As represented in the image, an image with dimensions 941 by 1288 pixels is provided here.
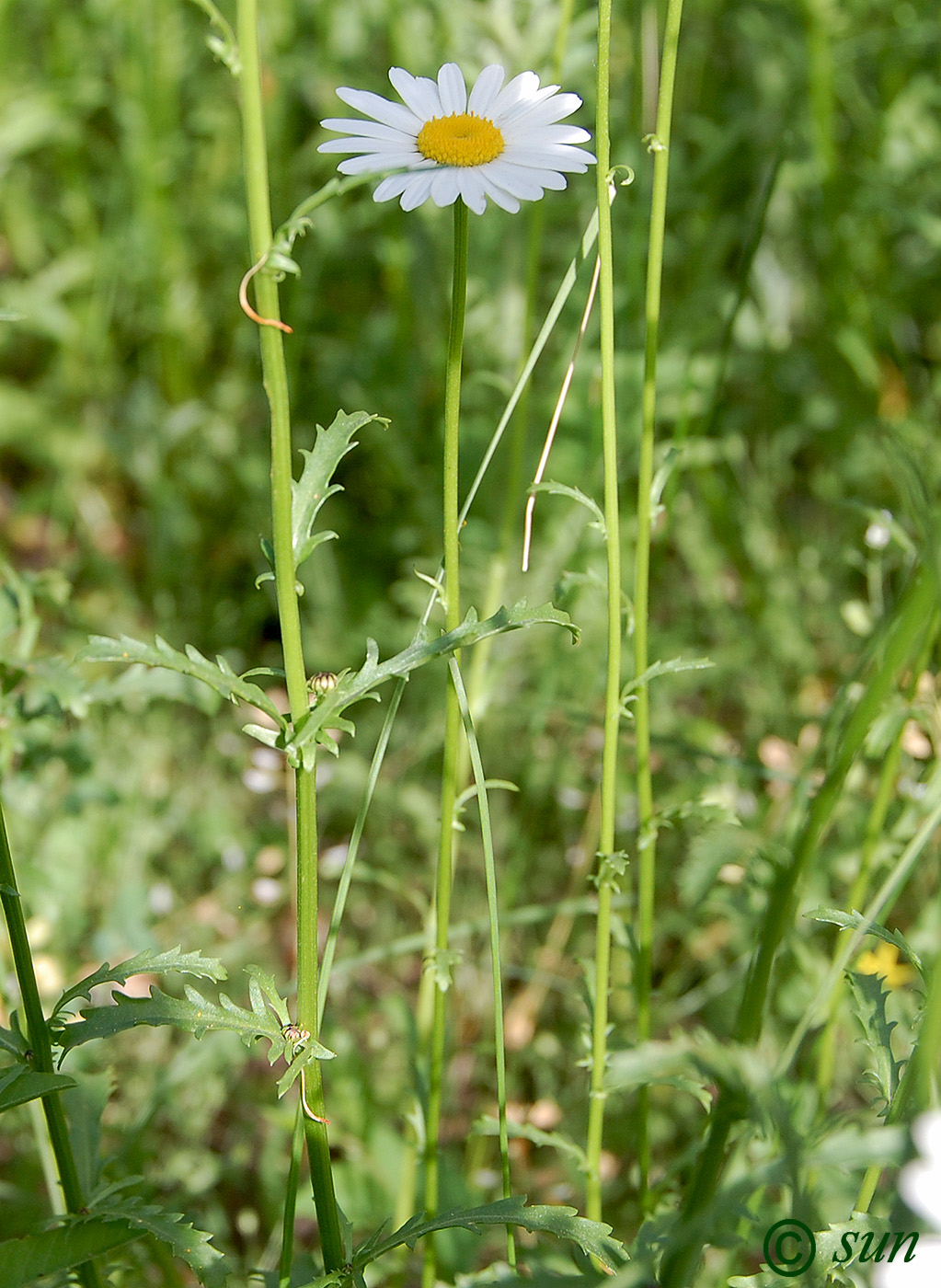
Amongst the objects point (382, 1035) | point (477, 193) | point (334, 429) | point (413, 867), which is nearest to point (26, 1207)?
point (382, 1035)

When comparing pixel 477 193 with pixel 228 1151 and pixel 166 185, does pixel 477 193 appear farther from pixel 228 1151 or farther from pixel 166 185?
pixel 166 185

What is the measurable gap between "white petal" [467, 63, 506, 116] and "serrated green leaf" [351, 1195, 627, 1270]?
34.5 inches

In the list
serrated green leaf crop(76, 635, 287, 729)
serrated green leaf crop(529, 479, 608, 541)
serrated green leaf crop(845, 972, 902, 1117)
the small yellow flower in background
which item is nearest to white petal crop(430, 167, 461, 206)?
serrated green leaf crop(529, 479, 608, 541)

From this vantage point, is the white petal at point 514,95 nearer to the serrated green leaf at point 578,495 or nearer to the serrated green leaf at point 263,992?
the serrated green leaf at point 578,495

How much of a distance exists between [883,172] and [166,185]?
1.46 metres

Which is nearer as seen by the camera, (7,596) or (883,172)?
(7,596)

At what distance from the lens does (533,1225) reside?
0.87 m

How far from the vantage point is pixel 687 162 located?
2586 mm

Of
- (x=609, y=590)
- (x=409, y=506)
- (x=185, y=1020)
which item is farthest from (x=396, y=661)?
(x=409, y=506)

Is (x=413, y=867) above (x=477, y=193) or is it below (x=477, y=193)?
below

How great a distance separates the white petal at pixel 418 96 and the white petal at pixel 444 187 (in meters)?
0.12

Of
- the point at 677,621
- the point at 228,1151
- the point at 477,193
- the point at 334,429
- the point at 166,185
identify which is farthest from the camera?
the point at 166,185

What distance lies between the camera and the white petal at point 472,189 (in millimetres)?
756

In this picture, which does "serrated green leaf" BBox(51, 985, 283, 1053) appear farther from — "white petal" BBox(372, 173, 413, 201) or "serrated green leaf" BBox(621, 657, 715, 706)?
"white petal" BBox(372, 173, 413, 201)
